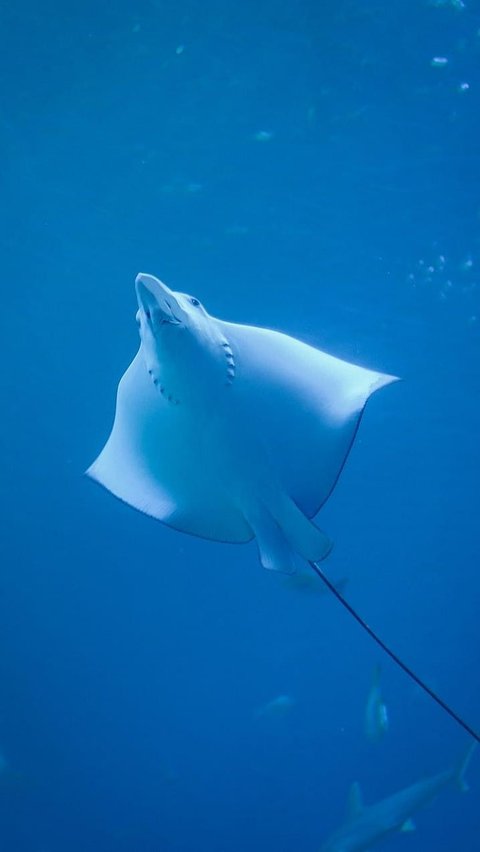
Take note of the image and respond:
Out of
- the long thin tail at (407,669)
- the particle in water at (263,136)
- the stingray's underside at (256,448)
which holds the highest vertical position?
the particle in water at (263,136)

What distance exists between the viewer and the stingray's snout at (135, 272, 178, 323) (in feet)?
8.16

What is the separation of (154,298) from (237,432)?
2.44 feet

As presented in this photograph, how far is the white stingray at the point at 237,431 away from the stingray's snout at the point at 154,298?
0.06 metres

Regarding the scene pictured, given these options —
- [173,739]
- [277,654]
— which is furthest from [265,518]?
[277,654]

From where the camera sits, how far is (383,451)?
17.0m

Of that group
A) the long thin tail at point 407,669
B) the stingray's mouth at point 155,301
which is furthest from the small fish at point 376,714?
the stingray's mouth at point 155,301

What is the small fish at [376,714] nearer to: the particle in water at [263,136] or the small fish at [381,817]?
the small fish at [381,817]

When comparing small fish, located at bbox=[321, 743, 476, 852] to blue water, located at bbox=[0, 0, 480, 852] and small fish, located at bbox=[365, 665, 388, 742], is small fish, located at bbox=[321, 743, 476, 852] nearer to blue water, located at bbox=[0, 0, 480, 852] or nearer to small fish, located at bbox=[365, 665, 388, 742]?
small fish, located at bbox=[365, 665, 388, 742]

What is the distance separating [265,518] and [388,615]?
22.4 metres

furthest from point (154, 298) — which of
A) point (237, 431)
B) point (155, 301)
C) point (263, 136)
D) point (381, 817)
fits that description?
point (381, 817)

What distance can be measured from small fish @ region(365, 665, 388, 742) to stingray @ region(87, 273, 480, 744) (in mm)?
4927

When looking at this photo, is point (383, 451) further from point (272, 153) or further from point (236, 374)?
point (236, 374)

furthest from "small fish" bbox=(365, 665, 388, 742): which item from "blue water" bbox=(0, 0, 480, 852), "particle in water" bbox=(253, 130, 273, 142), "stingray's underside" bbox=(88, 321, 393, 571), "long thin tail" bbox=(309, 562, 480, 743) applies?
"particle in water" bbox=(253, 130, 273, 142)

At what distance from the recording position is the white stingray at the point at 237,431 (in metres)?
2.79
